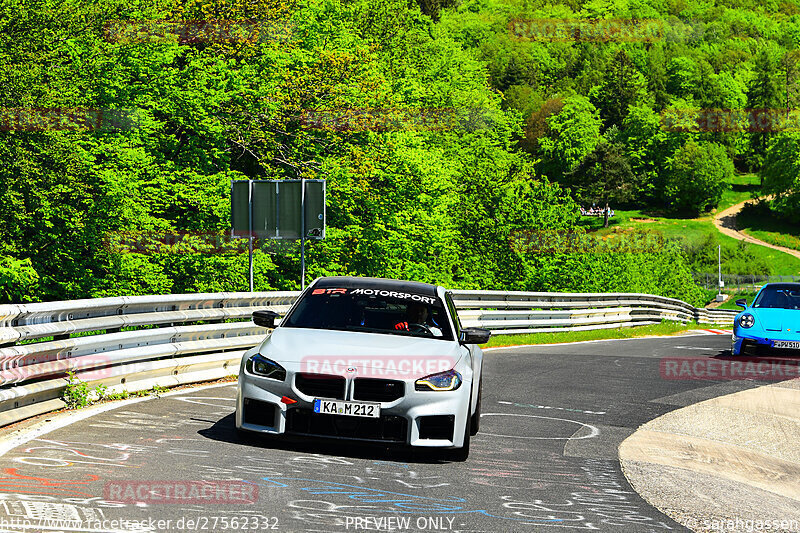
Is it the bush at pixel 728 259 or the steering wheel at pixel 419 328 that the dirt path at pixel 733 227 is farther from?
→ the steering wheel at pixel 419 328

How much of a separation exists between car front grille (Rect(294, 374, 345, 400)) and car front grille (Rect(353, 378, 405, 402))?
110 millimetres

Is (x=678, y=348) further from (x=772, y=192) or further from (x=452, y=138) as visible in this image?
(x=772, y=192)

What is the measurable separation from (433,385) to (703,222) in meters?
148

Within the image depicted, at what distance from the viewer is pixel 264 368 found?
734 centimetres

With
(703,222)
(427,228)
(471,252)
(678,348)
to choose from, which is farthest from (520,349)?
(703,222)

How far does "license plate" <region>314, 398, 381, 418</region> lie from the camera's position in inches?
278

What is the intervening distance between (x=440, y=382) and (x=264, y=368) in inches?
52.2

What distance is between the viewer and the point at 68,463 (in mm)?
6359

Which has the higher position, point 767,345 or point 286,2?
point 286,2

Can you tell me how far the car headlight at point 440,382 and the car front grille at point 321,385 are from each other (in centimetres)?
57

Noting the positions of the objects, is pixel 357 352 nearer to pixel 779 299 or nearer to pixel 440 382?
pixel 440 382

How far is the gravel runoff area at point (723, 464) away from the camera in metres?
6.29

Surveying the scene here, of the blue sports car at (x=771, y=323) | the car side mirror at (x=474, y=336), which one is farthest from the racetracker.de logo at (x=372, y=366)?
the blue sports car at (x=771, y=323)

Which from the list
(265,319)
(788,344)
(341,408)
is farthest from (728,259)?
(341,408)
